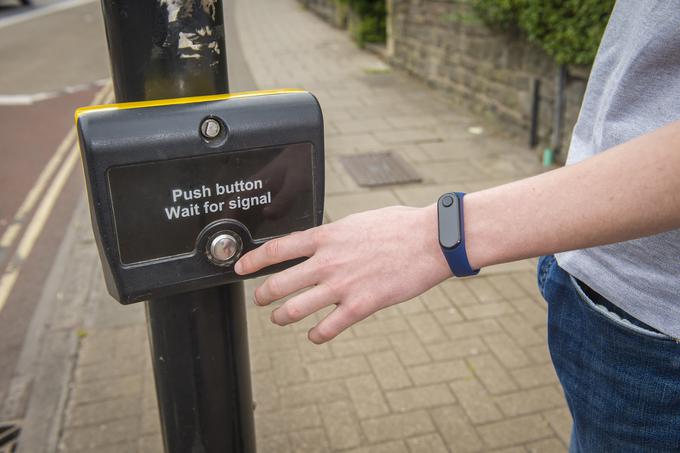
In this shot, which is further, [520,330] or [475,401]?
[520,330]

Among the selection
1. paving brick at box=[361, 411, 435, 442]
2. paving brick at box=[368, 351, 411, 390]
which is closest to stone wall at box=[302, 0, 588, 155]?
paving brick at box=[368, 351, 411, 390]

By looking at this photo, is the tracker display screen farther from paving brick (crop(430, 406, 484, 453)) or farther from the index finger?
paving brick (crop(430, 406, 484, 453))

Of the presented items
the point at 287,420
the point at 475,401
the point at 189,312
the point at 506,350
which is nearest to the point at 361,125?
the point at 506,350

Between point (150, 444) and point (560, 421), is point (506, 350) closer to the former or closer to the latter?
point (560, 421)

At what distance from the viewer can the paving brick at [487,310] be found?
11.3 feet

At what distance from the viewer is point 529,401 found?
2.83m

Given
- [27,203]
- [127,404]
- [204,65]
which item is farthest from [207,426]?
[27,203]

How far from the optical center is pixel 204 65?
3.53ft

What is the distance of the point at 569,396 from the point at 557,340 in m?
0.11

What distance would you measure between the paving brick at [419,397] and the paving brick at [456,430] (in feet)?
0.15

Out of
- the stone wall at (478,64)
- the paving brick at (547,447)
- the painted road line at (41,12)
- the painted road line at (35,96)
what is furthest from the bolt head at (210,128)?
the painted road line at (41,12)

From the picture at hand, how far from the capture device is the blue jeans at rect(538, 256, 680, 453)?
1.03 meters

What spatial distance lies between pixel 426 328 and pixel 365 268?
2536 mm

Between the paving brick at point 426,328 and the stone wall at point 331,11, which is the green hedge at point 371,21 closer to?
the stone wall at point 331,11
